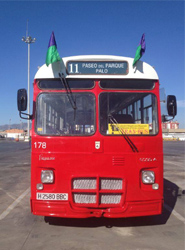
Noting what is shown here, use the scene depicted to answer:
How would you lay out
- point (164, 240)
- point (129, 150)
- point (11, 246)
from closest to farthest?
point (11, 246), point (164, 240), point (129, 150)

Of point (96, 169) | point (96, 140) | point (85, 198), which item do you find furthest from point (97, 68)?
point (85, 198)

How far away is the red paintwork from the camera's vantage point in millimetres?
4500

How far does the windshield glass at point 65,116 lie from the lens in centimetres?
470

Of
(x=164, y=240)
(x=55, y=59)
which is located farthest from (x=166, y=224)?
(x=55, y=59)

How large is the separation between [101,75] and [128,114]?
3.05 ft

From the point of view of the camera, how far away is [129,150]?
4.64 meters

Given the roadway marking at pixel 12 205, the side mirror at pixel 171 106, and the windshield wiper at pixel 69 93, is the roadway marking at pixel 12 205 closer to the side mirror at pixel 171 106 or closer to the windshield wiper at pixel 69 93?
the windshield wiper at pixel 69 93

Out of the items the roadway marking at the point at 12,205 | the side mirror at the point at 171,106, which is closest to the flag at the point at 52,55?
the side mirror at the point at 171,106

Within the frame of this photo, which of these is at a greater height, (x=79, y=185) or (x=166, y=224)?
(x=79, y=185)

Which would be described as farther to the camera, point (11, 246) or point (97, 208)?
point (97, 208)

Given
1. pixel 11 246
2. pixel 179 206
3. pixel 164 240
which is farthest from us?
pixel 179 206

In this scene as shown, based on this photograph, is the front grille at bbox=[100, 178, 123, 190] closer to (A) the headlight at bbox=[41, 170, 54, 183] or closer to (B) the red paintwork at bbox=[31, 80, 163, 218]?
(B) the red paintwork at bbox=[31, 80, 163, 218]

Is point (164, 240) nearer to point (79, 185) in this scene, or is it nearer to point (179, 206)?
point (79, 185)

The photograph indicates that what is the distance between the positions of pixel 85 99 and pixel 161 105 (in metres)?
1.52
